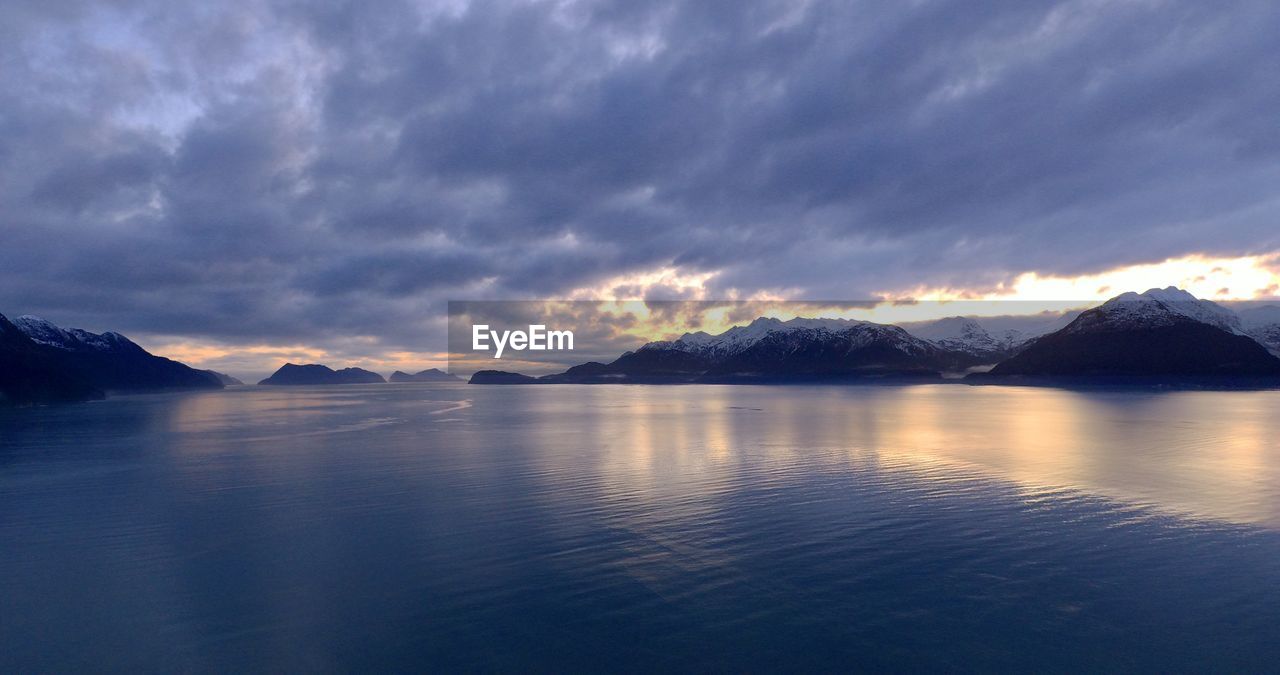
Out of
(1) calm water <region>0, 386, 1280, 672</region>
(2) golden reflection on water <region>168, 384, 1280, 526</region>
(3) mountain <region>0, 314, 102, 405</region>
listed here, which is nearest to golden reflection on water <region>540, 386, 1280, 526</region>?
(2) golden reflection on water <region>168, 384, 1280, 526</region>

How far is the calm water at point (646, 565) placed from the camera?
14.9 meters

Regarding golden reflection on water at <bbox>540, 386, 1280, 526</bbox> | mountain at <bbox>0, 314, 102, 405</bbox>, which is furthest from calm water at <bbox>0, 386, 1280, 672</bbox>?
mountain at <bbox>0, 314, 102, 405</bbox>

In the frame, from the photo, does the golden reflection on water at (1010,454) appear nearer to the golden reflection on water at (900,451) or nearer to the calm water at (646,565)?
the golden reflection on water at (900,451)

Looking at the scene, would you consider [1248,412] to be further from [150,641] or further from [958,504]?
[150,641]

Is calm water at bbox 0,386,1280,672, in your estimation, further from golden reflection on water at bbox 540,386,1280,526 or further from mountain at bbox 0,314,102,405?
mountain at bbox 0,314,102,405

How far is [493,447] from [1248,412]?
113461 mm

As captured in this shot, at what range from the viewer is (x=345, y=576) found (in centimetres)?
2012

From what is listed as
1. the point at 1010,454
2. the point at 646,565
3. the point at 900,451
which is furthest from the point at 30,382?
the point at 1010,454

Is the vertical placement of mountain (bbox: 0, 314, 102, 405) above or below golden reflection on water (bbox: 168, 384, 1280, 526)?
above

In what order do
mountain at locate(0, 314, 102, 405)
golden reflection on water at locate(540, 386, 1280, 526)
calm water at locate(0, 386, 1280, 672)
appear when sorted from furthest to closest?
1. mountain at locate(0, 314, 102, 405)
2. golden reflection on water at locate(540, 386, 1280, 526)
3. calm water at locate(0, 386, 1280, 672)

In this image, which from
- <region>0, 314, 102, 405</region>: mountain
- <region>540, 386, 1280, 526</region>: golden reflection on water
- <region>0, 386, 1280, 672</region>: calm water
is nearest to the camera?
<region>0, 386, 1280, 672</region>: calm water

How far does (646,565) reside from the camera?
20297 mm

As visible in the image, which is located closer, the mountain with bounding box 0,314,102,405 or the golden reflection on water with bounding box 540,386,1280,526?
the golden reflection on water with bounding box 540,386,1280,526

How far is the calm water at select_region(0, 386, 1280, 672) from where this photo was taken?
14.9 metres
